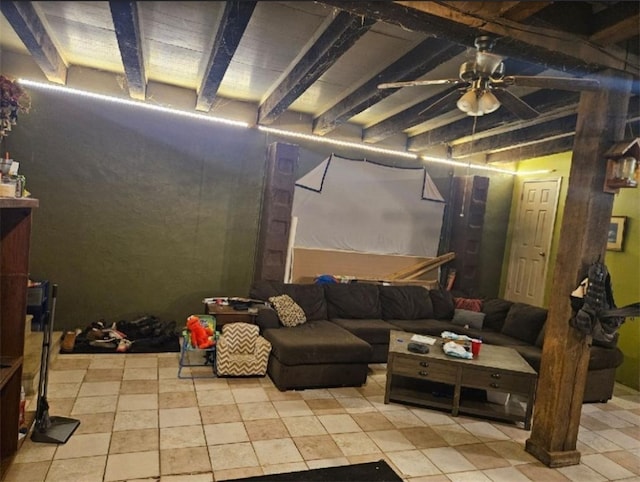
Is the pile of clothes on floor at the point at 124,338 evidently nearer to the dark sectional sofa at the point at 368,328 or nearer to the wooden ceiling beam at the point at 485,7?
the dark sectional sofa at the point at 368,328

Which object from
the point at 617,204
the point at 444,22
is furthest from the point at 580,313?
the point at 617,204

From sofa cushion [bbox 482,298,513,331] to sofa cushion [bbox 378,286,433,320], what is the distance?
0.63 meters

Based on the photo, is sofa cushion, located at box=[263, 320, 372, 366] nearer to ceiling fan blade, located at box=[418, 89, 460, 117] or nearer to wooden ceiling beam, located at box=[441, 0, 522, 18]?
ceiling fan blade, located at box=[418, 89, 460, 117]

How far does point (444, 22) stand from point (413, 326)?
3246mm

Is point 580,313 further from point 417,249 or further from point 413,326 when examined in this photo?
point 417,249

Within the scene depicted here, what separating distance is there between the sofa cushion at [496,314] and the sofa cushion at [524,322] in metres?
0.08

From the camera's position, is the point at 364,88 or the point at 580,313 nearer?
the point at 580,313

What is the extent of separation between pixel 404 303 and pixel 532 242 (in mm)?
2408

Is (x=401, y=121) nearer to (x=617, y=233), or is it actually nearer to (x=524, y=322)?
(x=524, y=322)

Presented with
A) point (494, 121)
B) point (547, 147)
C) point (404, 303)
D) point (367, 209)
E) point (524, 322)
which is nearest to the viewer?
point (494, 121)

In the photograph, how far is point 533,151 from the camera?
5.18m

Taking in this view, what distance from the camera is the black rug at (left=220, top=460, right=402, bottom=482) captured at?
226cm

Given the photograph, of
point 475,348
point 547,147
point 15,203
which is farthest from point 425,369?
point 547,147

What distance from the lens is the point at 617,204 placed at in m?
4.72
